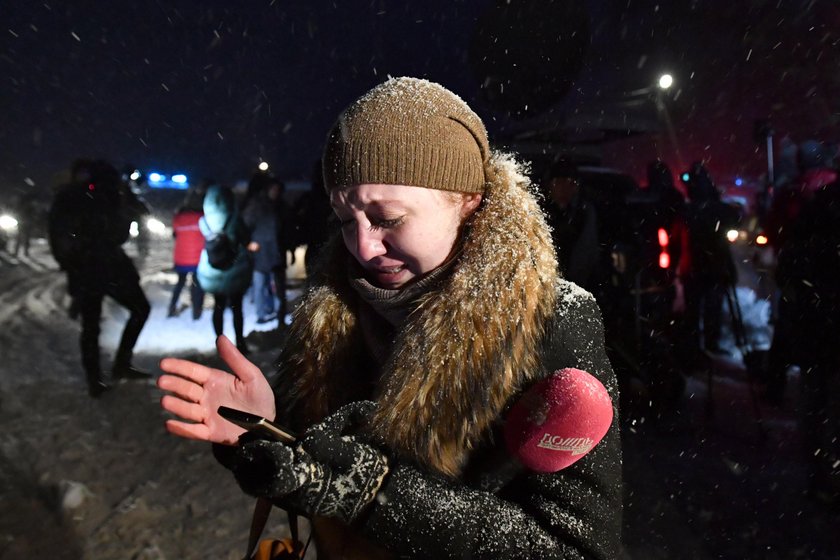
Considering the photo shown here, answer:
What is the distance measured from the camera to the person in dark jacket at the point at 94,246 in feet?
17.6

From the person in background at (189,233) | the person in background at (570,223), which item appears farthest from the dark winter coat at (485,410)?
the person in background at (189,233)

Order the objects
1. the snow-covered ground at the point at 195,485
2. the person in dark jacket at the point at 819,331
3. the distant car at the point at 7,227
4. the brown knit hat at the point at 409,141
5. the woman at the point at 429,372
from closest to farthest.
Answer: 1. the woman at the point at 429,372
2. the brown knit hat at the point at 409,141
3. the snow-covered ground at the point at 195,485
4. the person in dark jacket at the point at 819,331
5. the distant car at the point at 7,227

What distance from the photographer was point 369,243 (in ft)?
4.87

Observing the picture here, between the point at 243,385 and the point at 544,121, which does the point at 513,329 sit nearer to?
the point at 243,385

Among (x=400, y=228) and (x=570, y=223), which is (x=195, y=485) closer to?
(x=400, y=228)

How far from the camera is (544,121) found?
9164 millimetres

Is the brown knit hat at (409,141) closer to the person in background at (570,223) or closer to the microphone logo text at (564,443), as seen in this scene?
the microphone logo text at (564,443)

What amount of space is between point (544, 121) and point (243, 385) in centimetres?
Answer: 847

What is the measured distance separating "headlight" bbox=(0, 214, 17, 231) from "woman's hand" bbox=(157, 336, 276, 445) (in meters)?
20.3

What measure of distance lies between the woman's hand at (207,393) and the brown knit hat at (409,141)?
1.75 ft

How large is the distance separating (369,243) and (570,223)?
373cm

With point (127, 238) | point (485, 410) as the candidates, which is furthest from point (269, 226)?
point (485, 410)

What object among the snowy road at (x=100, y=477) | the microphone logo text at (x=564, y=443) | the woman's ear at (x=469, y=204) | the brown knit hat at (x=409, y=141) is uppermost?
the brown knit hat at (x=409, y=141)

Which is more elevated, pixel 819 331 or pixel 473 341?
pixel 473 341
